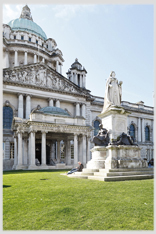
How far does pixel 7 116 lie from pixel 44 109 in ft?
32.8

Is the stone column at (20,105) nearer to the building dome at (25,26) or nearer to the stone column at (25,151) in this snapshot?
the stone column at (25,151)

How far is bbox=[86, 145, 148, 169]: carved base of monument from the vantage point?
1180 centimetres

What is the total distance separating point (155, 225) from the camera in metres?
4.68

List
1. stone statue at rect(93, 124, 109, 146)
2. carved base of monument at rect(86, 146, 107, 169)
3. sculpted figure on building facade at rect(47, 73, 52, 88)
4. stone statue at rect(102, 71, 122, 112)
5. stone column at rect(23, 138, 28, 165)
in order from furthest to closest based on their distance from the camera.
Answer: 1. sculpted figure on building facade at rect(47, 73, 52, 88)
2. stone column at rect(23, 138, 28, 165)
3. stone statue at rect(102, 71, 122, 112)
4. stone statue at rect(93, 124, 109, 146)
5. carved base of monument at rect(86, 146, 107, 169)

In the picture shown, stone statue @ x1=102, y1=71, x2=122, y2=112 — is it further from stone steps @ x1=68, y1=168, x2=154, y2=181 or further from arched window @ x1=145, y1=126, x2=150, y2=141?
arched window @ x1=145, y1=126, x2=150, y2=141

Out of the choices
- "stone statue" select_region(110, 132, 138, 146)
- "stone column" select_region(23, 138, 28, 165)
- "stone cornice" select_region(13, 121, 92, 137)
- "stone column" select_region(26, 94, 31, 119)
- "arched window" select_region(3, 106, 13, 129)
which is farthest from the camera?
"stone column" select_region(26, 94, 31, 119)

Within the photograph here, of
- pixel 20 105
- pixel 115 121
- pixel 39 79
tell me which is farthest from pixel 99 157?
pixel 39 79

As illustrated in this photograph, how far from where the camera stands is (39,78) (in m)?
42.9

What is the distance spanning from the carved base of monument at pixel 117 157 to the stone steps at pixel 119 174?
0.31 m

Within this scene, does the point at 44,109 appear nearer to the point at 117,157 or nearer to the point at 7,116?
the point at 7,116

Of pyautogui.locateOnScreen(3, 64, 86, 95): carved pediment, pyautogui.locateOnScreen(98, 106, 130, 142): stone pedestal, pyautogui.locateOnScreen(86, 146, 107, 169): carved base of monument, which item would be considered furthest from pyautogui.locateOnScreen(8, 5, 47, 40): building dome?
pyautogui.locateOnScreen(86, 146, 107, 169): carved base of monument

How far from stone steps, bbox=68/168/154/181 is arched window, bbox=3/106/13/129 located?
30093 mm

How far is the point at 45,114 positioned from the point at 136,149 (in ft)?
63.2

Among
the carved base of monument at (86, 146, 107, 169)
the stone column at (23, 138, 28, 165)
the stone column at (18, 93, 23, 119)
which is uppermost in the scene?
the stone column at (18, 93, 23, 119)
